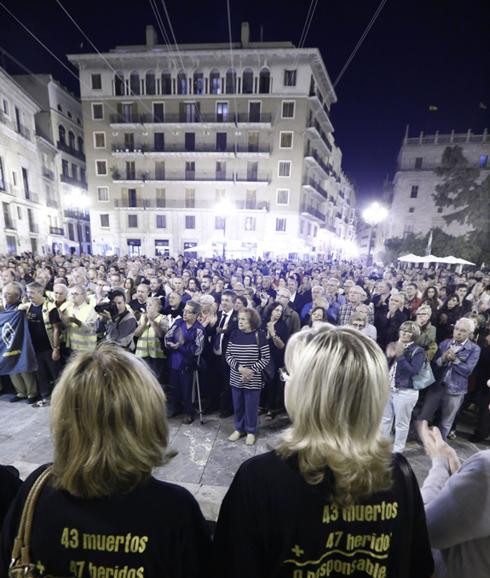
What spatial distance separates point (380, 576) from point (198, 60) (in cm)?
3496

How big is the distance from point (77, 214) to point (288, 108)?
83.4 ft

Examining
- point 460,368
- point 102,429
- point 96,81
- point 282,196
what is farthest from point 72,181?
point 102,429

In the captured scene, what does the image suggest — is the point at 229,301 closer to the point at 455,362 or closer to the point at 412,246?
the point at 455,362

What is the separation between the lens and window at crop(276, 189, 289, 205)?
29517mm

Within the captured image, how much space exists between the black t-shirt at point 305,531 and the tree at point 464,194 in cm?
3723

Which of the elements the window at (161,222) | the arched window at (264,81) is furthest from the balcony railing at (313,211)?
the window at (161,222)

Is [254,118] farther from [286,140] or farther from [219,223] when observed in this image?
[219,223]

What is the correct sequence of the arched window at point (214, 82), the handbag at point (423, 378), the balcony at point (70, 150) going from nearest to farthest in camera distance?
the handbag at point (423, 378) < the arched window at point (214, 82) < the balcony at point (70, 150)

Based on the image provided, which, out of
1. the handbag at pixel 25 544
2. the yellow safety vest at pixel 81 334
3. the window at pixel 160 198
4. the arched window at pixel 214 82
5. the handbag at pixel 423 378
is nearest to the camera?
the handbag at pixel 25 544

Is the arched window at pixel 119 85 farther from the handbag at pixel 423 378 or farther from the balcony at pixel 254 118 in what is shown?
the handbag at pixel 423 378

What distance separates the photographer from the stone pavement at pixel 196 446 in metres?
3.43

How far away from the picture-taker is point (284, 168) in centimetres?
2930

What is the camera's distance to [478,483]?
115cm

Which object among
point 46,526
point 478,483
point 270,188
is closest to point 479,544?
point 478,483
